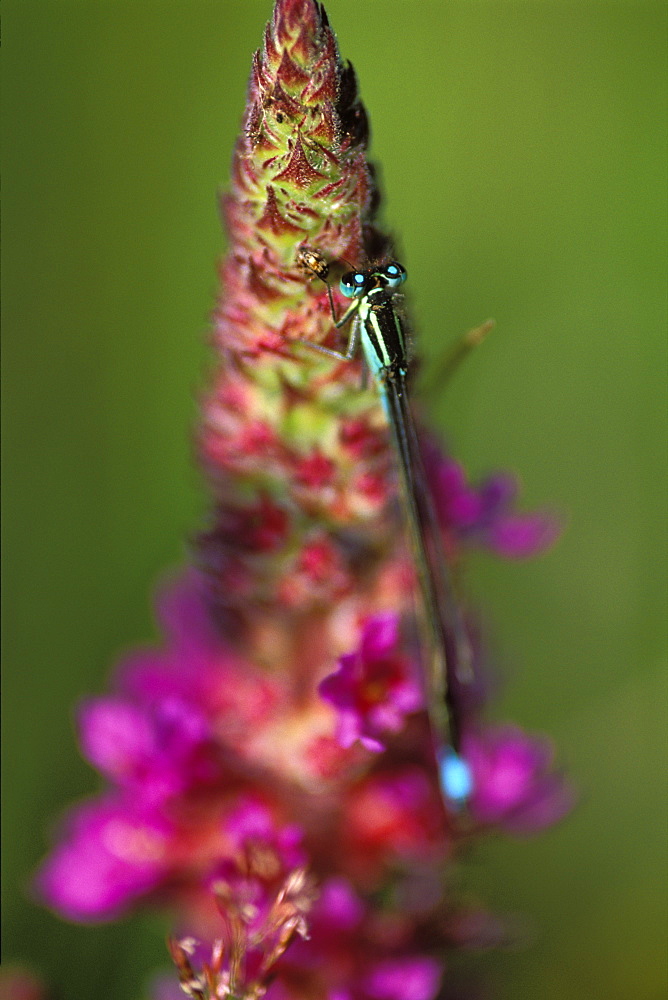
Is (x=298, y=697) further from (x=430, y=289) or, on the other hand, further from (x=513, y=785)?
(x=430, y=289)

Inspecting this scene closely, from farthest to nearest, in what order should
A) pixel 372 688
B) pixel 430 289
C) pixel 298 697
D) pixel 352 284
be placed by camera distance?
pixel 430 289 → pixel 298 697 → pixel 372 688 → pixel 352 284

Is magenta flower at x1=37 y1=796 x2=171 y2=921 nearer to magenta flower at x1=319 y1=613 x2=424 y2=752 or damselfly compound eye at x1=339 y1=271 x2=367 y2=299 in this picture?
magenta flower at x1=319 y1=613 x2=424 y2=752

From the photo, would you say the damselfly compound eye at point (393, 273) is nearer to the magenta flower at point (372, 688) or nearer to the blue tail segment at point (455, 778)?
the magenta flower at point (372, 688)

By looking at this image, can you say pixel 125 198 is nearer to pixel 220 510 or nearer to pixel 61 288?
pixel 61 288

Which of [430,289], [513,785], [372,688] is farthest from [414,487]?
[430,289]

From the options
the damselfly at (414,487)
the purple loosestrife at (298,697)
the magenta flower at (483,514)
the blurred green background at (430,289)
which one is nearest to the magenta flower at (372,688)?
the purple loosestrife at (298,697)

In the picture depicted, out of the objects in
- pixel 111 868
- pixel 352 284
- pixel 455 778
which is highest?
pixel 352 284

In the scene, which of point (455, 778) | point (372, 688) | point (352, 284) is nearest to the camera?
point (352, 284)
